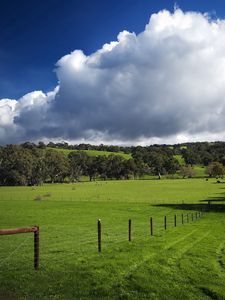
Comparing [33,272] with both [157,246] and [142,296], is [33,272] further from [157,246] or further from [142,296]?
[157,246]

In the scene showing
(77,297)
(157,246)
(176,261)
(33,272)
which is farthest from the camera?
(157,246)

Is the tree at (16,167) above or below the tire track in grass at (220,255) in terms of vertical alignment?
above

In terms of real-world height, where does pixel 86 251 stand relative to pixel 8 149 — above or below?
below

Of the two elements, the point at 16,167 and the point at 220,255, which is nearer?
the point at 220,255

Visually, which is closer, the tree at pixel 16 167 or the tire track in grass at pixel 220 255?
the tire track in grass at pixel 220 255

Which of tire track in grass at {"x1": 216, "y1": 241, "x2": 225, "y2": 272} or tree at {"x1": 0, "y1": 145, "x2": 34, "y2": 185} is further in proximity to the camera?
tree at {"x1": 0, "y1": 145, "x2": 34, "y2": 185}

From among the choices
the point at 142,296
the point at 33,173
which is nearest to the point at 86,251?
the point at 142,296

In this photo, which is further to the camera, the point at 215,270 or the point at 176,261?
the point at 176,261

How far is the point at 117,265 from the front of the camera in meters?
15.1

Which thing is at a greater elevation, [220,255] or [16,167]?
[16,167]

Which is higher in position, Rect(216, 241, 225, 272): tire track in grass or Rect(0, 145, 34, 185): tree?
Rect(0, 145, 34, 185): tree

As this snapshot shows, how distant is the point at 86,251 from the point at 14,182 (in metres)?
178

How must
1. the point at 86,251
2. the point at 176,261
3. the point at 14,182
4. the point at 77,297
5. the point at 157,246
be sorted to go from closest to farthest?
the point at 77,297, the point at 176,261, the point at 86,251, the point at 157,246, the point at 14,182

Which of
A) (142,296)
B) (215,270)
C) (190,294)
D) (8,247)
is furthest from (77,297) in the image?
(8,247)
